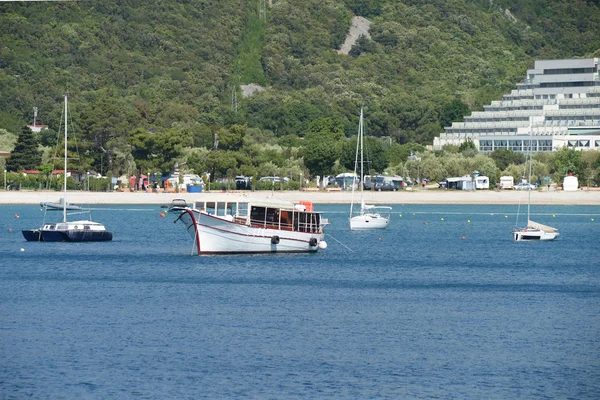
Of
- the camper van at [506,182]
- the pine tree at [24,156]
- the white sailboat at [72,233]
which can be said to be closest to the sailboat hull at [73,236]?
the white sailboat at [72,233]

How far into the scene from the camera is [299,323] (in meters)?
46.0

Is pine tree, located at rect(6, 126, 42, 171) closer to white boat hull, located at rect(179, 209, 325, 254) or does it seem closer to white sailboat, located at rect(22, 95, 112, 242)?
white sailboat, located at rect(22, 95, 112, 242)

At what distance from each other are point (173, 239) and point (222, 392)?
187 feet

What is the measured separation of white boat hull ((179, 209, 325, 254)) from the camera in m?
67.4

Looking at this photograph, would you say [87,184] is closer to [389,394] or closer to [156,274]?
[156,274]

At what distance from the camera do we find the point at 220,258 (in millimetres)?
69062

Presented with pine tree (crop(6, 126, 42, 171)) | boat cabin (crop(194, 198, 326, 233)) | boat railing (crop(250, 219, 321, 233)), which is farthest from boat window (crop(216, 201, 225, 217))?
pine tree (crop(6, 126, 42, 171))

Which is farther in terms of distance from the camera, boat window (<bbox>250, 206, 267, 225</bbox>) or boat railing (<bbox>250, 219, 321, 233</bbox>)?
boat railing (<bbox>250, 219, 321, 233</bbox>)

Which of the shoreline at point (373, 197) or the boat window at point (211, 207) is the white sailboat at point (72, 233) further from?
the shoreline at point (373, 197)

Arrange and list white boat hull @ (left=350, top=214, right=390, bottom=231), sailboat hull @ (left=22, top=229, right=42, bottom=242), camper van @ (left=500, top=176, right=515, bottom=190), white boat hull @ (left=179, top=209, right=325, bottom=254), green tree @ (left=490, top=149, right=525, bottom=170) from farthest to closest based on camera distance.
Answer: green tree @ (left=490, top=149, right=525, bottom=170) → camper van @ (left=500, top=176, right=515, bottom=190) → white boat hull @ (left=350, top=214, right=390, bottom=231) → sailboat hull @ (left=22, top=229, right=42, bottom=242) → white boat hull @ (left=179, top=209, right=325, bottom=254)

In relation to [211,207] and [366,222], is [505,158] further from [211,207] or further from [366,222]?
[211,207]

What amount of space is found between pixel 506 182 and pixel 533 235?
78.1m

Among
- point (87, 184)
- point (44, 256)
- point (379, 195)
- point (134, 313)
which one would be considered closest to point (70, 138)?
point (87, 184)

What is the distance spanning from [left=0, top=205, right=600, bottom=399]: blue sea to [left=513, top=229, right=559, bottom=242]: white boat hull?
8044mm
